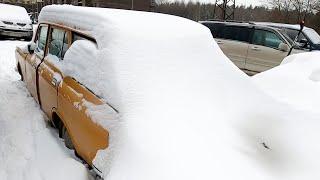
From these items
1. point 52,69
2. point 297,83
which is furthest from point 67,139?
point 297,83

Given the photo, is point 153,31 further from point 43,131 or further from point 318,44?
point 318,44

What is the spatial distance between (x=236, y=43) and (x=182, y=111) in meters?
9.54

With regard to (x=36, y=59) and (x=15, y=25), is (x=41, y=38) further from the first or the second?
(x=15, y=25)

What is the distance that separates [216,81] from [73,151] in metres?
1.58

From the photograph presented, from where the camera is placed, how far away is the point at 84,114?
11.7 feet

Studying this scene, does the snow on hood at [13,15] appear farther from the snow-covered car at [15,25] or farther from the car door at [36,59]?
the car door at [36,59]

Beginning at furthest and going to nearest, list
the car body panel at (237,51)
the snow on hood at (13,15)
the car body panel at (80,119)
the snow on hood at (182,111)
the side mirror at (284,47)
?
the snow on hood at (13,15), the car body panel at (237,51), the side mirror at (284,47), the car body panel at (80,119), the snow on hood at (182,111)

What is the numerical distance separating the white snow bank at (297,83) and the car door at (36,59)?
286cm

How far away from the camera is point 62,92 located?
167 inches

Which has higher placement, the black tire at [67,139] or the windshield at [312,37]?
the windshield at [312,37]

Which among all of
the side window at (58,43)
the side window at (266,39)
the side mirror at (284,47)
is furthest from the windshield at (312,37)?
the side window at (58,43)

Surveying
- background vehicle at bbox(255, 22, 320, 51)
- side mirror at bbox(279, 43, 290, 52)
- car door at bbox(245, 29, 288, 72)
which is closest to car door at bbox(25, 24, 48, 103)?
side mirror at bbox(279, 43, 290, 52)

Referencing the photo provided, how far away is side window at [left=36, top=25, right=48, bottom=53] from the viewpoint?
572cm

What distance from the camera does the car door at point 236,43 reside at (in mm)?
12250
